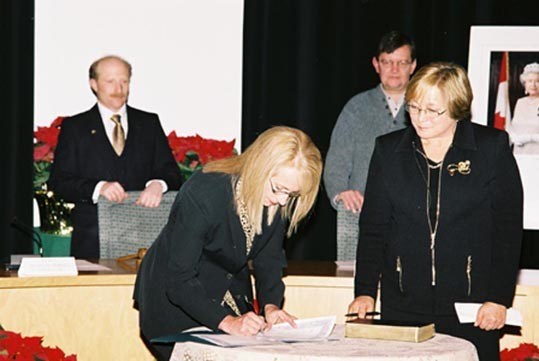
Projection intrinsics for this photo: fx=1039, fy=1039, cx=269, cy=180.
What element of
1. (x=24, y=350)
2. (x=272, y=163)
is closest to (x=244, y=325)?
(x=272, y=163)

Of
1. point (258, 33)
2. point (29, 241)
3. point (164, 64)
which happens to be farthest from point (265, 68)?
point (29, 241)

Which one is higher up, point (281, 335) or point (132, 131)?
point (132, 131)

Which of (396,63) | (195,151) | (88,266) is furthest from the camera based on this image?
(195,151)

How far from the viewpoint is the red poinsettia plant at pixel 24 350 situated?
3148 millimetres

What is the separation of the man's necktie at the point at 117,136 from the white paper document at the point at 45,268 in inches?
41.6

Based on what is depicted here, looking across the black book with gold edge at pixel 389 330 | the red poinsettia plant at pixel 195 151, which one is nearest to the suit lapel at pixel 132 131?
the red poinsettia plant at pixel 195 151

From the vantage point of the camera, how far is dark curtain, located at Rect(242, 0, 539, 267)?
18.9 ft

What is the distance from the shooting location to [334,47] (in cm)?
582

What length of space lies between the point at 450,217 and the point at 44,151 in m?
2.90

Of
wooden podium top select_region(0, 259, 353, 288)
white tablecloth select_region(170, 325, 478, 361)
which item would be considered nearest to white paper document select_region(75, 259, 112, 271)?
wooden podium top select_region(0, 259, 353, 288)

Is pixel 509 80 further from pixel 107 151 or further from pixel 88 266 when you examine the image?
pixel 88 266

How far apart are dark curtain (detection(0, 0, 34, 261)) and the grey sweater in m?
1.67

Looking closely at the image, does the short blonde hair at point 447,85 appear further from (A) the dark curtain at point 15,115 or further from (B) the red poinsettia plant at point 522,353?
(A) the dark curtain at point 15,115

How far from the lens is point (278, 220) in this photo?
2.94 metres
